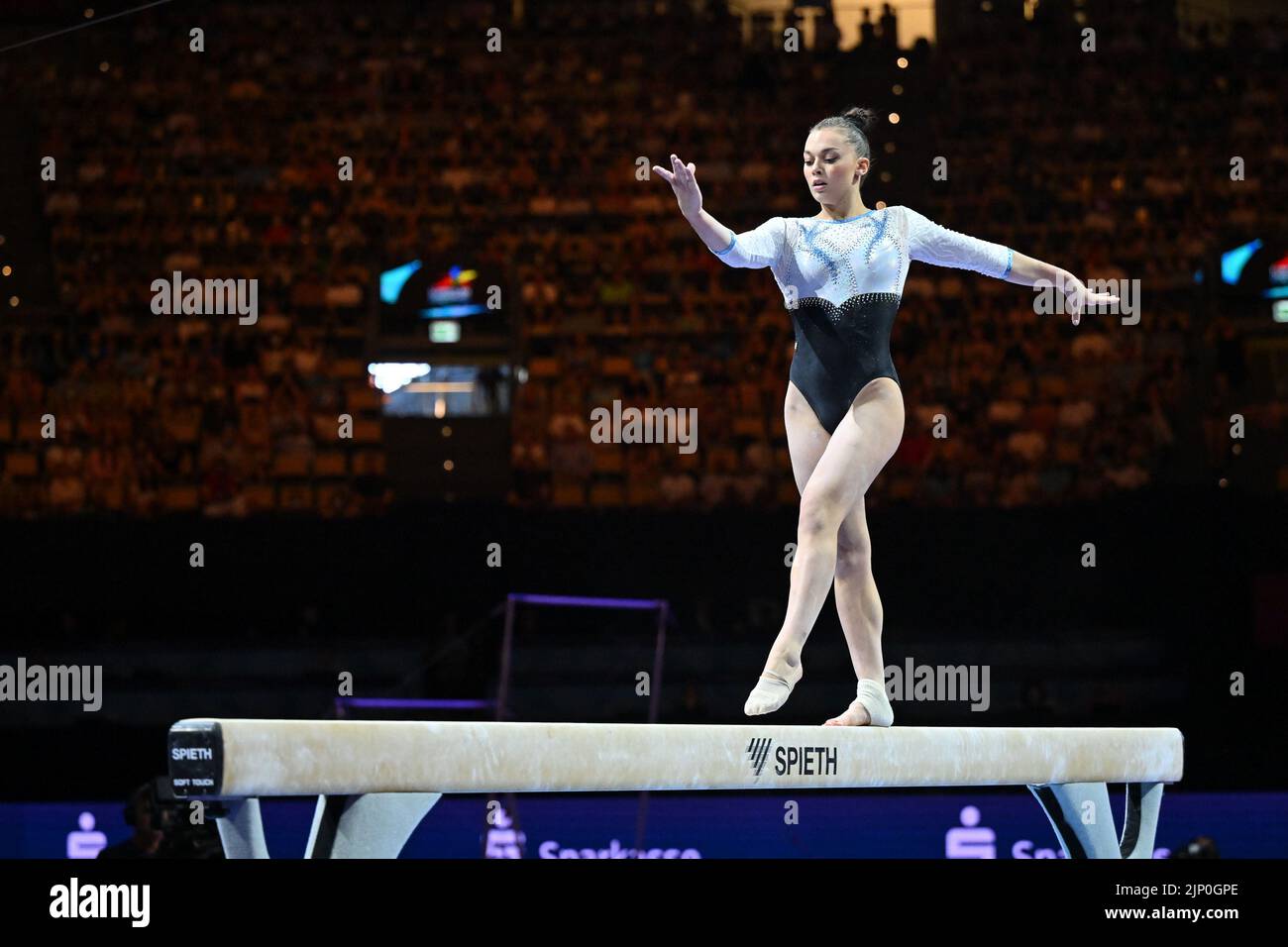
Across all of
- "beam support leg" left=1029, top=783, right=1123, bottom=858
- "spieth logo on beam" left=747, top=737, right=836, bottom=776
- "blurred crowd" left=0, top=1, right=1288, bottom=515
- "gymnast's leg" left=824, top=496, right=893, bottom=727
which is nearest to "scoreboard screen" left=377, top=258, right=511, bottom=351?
"blurred crowd" left=0, top=1, right=1288, bottom=515

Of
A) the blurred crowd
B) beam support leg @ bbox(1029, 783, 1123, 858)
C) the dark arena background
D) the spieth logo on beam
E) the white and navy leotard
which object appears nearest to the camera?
the spieth logo on beam

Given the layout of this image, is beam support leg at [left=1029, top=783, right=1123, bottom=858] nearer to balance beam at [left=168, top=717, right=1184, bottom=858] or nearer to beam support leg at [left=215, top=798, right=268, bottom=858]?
balance beam at [left=168, top=717, right=1184, bottom=858]

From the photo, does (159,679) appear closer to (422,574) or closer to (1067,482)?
(422,574)

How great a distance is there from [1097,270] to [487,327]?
4.78m

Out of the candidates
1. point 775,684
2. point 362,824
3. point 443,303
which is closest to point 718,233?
point 775,684

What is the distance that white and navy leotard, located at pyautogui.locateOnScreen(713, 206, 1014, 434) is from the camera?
4.57 meters

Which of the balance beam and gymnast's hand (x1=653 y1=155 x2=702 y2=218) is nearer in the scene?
the balance beam

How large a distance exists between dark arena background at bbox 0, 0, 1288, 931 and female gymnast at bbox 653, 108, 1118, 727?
1.13 meters

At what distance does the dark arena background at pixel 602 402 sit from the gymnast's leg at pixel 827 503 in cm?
122

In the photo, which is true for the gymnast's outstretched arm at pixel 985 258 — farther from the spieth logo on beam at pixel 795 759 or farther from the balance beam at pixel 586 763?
the spieth logo on beam at pixel 795 759

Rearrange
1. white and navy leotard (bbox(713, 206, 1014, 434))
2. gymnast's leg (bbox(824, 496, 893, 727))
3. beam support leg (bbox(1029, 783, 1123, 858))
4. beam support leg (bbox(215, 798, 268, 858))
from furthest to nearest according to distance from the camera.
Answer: beam support leg (bbox(1029, 783, 1123, 858)) → gymnast's leg (bbox(824, 496, 893, 727)) → white and navy leotard (bbox(713, 206, 1014, 434)) → beam support leg (bbox(215, 798, 268, 858))

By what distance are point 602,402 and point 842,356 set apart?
7389 millimetres

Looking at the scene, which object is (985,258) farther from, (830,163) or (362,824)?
(362,824)

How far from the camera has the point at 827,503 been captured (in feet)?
14.6
